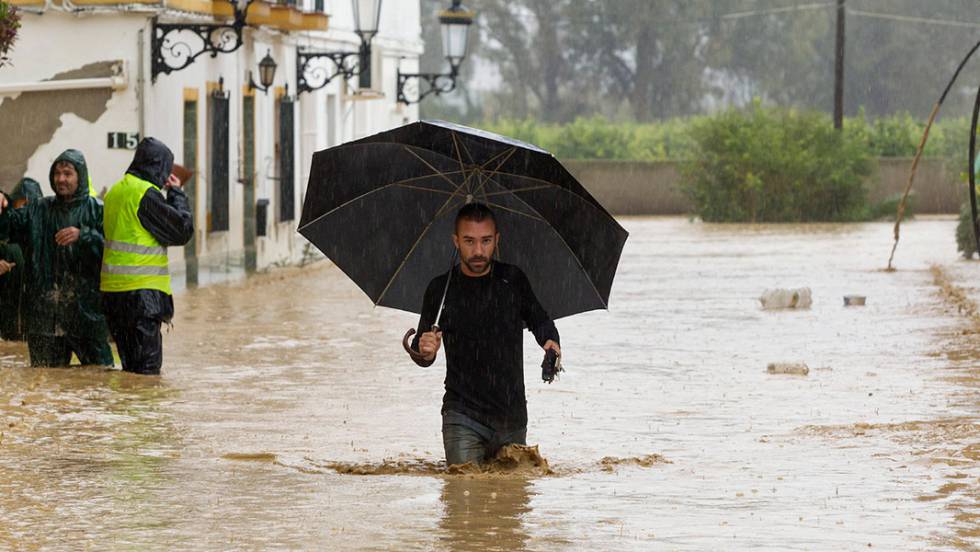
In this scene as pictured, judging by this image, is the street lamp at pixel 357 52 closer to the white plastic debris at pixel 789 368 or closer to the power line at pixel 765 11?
the white plastic debris at pixel 789 368

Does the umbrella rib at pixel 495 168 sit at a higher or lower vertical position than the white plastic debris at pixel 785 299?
higher

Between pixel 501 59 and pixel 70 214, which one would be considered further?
pixel 501 59

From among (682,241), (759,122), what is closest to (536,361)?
(682,241)

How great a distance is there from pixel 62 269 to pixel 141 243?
0.92 m

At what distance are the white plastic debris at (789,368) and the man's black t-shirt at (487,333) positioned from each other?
653 cm

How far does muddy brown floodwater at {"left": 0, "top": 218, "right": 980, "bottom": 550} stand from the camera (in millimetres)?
8016

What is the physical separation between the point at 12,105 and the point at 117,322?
8.44 meters

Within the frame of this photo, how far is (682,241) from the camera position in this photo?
120 ft

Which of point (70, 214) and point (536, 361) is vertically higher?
point (70, 214)

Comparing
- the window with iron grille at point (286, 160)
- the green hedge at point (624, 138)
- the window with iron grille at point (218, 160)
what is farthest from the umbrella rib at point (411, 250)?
the green hedge at point (624, 138)

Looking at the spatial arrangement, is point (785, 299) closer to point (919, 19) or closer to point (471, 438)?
point (471, 438)

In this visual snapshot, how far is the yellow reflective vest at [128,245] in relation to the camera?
1352 centimetres

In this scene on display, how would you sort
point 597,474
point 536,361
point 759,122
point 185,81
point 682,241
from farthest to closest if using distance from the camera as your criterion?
point 759,122 < point 682,241 < point 185,81 < point 536,361 < point 597,474

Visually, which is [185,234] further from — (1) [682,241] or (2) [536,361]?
(1) [682,241]
